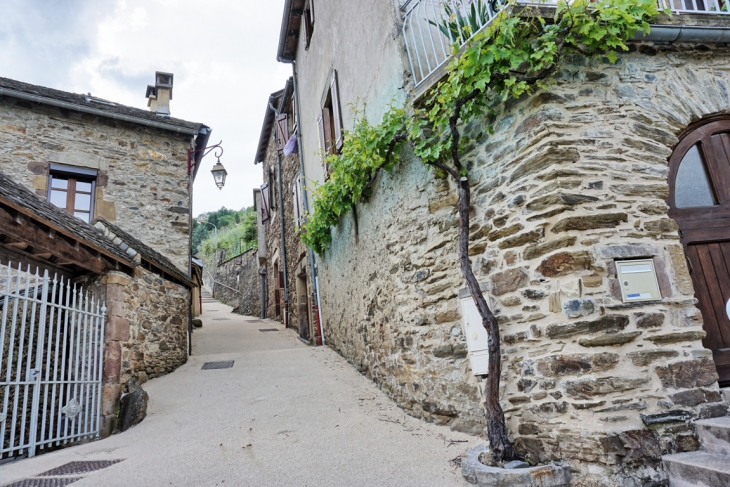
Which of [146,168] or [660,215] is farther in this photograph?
[146,168]

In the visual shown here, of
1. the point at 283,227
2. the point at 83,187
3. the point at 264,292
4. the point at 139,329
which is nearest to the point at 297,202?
the point at 283,227

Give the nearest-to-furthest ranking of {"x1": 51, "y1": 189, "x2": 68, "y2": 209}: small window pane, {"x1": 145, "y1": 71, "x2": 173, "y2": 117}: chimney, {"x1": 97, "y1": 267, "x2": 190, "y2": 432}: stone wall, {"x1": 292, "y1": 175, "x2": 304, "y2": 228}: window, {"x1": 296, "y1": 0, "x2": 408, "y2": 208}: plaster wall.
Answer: {"x1": 296, "y1": 0, "x2": 408, "y2": 208}: plaster wall
{"x1": 97, "y1": 267, "x2": 190, "y2": 432}: stone wall
{"x1": 51, "y1": 189, "x2": 68, "y2": 209}: small window pane
{"x1": 292, "y1": 175, "x2": 304, "y2": 228}: window
{"x1": 145, "y1": 71, "x2": 173, "y2": 117}: chimney

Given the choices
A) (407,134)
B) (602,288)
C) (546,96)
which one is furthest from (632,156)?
(407,134)

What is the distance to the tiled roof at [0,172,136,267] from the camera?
4358mm

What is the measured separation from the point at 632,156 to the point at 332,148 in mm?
4632

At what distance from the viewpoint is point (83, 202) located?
7.93 m

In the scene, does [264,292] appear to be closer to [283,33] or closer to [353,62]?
[283,33]

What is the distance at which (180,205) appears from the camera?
8727 mm

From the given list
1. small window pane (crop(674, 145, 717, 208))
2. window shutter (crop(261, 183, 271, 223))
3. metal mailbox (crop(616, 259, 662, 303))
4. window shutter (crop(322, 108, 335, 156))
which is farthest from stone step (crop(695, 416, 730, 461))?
window shutter (crop(261, 183, 271, 223))

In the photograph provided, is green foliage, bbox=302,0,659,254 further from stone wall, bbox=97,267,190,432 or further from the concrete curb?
stone wall, bbox=97,267,190,432

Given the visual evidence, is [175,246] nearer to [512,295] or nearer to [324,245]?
[324,245]

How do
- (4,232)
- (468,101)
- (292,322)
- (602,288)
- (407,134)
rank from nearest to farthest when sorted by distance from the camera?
1. (602,288)
2. (468,101)
3. (4,232)
4. (407,134)
5. (292,322)

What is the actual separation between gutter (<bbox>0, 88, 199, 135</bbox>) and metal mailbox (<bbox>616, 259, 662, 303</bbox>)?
8306mm

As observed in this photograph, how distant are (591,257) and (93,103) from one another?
862 cm
